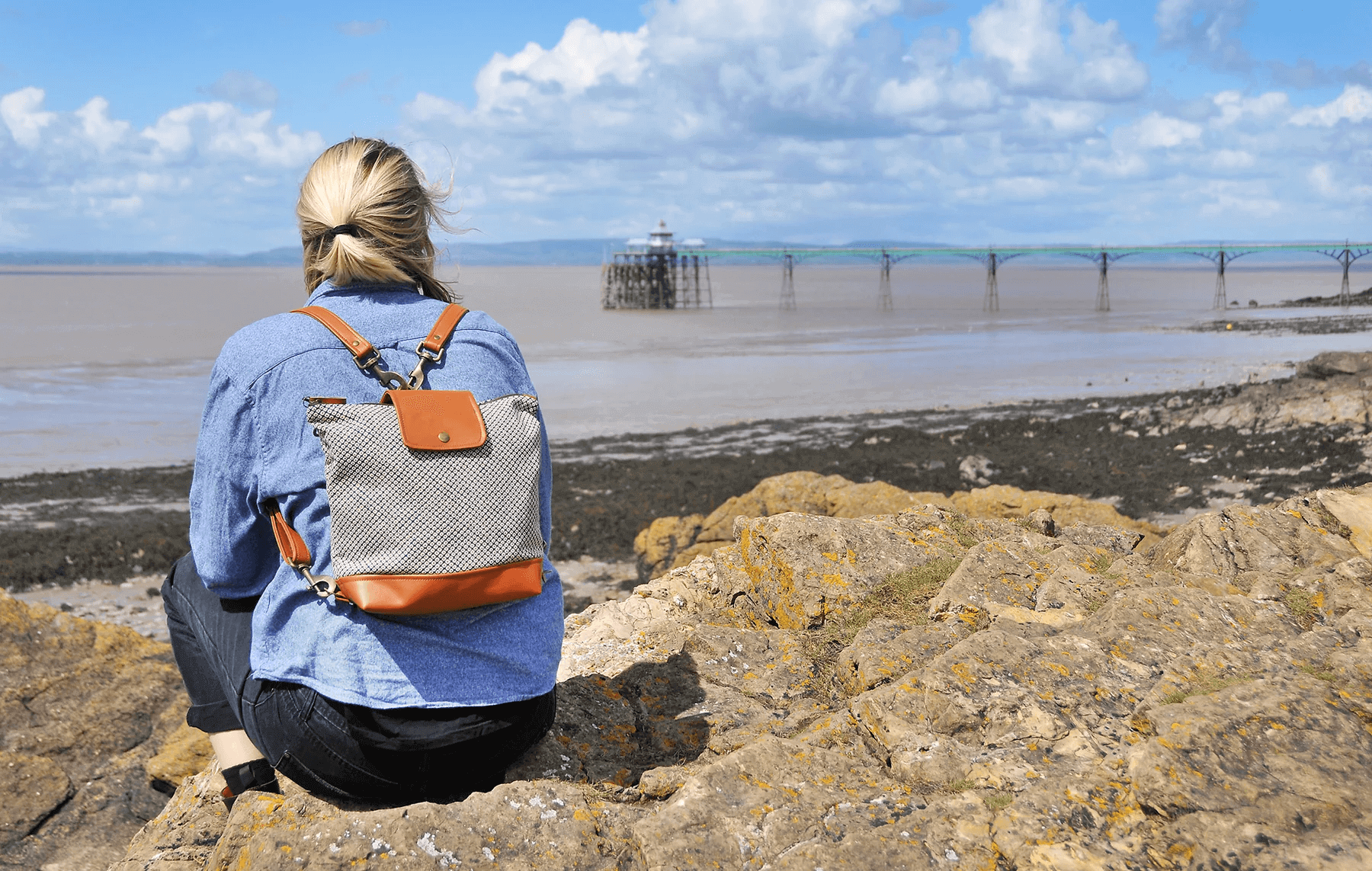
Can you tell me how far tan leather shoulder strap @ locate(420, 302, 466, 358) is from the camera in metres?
2.45

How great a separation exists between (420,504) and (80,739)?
380 centimetres

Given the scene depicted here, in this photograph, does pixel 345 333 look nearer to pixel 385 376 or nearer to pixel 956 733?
pixel 385 376

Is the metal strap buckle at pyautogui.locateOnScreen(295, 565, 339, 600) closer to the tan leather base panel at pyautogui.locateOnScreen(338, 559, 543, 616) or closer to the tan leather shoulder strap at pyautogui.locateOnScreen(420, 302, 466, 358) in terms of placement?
the tan leather base panel at pyautogui.locateOnScreen(338, 559, 543, 616)

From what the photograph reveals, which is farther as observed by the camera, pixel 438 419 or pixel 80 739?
pixel 80 739

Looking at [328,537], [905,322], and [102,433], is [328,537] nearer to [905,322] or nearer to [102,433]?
[102,433]

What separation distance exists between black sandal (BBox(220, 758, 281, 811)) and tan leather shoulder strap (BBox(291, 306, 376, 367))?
117 cm

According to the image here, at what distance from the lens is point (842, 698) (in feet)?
11.2

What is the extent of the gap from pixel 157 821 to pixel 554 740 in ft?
3.90

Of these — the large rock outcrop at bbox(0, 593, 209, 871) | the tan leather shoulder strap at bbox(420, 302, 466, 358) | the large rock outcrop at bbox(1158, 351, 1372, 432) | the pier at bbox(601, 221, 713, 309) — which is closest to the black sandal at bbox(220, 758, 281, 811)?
the tan leather shoulder strap at bbox(420, 302, 466, 358)

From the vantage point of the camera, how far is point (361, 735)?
93.4 inches

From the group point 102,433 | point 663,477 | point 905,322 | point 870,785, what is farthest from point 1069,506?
point 905,322

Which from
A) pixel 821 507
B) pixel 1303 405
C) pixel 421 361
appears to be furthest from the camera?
pixel 1303 405

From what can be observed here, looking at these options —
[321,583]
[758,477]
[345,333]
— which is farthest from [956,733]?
[758,477]

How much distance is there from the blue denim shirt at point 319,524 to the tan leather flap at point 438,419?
168 mm
